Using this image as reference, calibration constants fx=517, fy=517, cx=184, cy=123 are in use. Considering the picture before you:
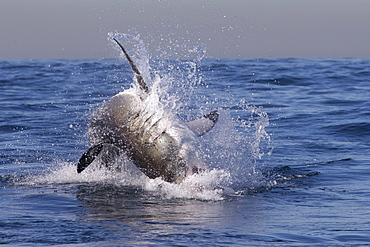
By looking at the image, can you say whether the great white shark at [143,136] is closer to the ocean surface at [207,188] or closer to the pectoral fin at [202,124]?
the ocean surface at [207,188]

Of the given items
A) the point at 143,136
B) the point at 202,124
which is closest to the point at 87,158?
the point at 143,136

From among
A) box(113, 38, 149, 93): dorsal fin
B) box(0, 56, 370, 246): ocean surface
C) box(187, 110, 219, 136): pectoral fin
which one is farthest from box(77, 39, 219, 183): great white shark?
box(187, 110, 219, 136): pectoral fin

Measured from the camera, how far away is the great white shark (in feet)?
28.7

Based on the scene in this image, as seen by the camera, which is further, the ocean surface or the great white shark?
the great white shark

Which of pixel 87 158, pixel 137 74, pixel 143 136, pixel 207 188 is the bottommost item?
pixel 207 188

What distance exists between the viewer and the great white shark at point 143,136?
8.74m

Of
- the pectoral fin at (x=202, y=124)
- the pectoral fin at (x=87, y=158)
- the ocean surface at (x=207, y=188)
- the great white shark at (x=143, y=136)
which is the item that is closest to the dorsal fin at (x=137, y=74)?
the great white shark at (x=143, y=136)

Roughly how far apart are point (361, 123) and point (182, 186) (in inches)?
375

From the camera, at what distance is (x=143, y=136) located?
29.4 feet

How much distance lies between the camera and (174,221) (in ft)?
23.5

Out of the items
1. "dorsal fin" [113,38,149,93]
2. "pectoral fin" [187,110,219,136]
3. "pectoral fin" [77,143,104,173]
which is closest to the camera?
"pectoral fin" [77,143,104,173]

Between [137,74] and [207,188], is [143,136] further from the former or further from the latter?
[207,188]

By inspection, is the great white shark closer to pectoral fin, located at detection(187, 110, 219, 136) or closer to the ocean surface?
the ocean surface

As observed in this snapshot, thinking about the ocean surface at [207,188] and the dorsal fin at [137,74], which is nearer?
the ocean surface at [207,188]
